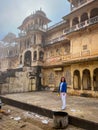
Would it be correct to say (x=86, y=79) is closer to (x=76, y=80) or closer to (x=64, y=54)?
(x=76, y=80)

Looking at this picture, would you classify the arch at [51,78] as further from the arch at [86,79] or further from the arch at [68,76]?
the arch at [86,79]

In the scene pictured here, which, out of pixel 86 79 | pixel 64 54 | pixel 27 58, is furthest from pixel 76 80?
pixel 27 58

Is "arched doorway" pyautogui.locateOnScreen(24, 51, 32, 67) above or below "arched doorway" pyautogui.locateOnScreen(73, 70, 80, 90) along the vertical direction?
above

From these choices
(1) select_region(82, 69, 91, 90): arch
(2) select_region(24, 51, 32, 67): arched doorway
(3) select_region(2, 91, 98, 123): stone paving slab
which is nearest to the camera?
(3) select_region(2, 91, 98, 123): stone paving slab

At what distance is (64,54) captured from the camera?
2172 cm

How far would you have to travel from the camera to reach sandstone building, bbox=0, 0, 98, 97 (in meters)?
16.8

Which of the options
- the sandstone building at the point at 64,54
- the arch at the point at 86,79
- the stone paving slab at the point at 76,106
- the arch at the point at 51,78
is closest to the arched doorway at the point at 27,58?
the sandstone building at the point at 64,54

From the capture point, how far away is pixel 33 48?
87.0ft

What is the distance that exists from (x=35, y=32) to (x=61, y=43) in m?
7.40

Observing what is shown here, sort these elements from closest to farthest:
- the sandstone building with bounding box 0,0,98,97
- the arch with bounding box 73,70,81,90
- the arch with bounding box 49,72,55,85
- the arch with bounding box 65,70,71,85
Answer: the sandstone building with bounding box 0,0,98,97
the arch with bounding box 73,70,81,90
the arch with bounding box 65,70,71,85
the arch with bounding box 49,72,55,85

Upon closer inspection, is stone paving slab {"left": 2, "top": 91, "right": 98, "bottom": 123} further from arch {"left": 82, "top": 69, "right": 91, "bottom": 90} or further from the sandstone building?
arch {"left": 82, "top": 69, "right": 91, "bottom": 90}

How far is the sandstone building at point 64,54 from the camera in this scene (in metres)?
16.8

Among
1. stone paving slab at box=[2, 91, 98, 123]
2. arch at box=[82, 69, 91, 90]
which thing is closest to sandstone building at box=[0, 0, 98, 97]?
arch at box=[82, 69, 91, 90]

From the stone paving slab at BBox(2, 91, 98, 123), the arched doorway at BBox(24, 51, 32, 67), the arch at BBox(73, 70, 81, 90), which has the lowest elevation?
the stone paving slab at BBox(2, 91, 98, 123)
